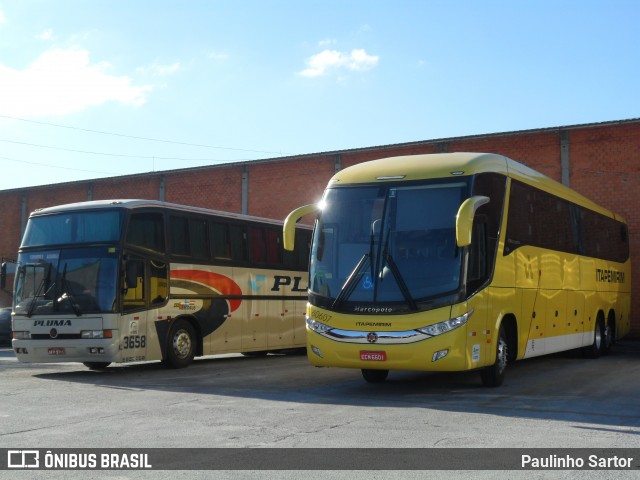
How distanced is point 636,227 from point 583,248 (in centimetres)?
783

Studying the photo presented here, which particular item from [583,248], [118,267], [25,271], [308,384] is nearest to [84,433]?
[308,384]

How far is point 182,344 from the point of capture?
657 inches

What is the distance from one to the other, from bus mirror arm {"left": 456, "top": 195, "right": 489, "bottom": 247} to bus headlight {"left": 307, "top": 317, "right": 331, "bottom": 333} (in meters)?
2.27

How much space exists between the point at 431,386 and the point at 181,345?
5.88 metres

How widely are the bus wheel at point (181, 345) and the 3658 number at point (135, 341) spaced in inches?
30.2

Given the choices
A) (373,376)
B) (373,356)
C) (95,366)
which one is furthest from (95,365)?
(373,356)

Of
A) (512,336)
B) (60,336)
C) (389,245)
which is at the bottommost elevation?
(60,336)

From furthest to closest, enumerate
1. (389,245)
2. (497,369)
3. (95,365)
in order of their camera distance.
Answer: (95,365)
(497,369)
(389,245)

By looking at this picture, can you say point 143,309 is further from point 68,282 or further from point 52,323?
point 52,323

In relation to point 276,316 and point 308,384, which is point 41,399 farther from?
point 276,316

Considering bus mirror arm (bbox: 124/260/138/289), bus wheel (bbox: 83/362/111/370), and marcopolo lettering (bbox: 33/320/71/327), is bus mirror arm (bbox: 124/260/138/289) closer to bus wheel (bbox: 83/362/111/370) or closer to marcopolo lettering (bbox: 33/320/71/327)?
marcopolo lettering (bbox: 33/320/71/327)

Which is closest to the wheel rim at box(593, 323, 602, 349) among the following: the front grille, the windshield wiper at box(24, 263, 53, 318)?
the front grille

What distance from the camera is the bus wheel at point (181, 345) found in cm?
1634

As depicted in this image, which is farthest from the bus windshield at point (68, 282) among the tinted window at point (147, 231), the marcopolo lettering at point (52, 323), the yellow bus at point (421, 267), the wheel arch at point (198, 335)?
the yellow bus at point (421, 267)
